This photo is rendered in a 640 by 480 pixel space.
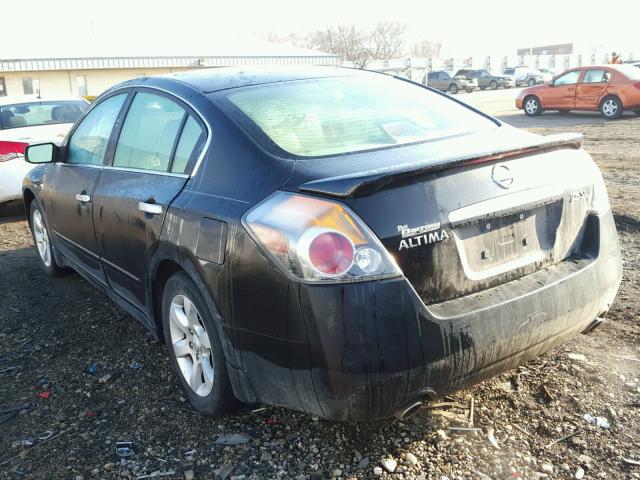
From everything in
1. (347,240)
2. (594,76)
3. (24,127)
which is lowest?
(24,127)

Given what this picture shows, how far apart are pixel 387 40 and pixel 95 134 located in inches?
3750

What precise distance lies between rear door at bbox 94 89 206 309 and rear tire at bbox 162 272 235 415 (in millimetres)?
296

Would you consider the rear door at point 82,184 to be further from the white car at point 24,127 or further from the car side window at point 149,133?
the white car at point 24,127

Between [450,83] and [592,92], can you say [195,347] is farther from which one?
[450,83]

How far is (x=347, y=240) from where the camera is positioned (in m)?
2.37

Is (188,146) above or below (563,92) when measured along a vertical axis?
above

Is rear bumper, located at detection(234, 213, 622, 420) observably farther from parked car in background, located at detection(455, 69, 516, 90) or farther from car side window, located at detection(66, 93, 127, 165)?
parked car in background, located at detection(455, 69, 516, 90)

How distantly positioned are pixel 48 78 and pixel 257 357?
39.1m

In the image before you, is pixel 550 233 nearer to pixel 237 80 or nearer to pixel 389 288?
pixel 389 288

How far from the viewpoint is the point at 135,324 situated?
459 cm

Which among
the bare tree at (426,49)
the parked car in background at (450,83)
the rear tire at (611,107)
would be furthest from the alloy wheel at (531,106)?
the bare tree at (426,49)

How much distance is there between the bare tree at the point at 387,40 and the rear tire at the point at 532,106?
73.9 m

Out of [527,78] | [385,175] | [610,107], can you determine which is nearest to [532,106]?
[610,107]

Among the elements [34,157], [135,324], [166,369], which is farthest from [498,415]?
[34,157]
